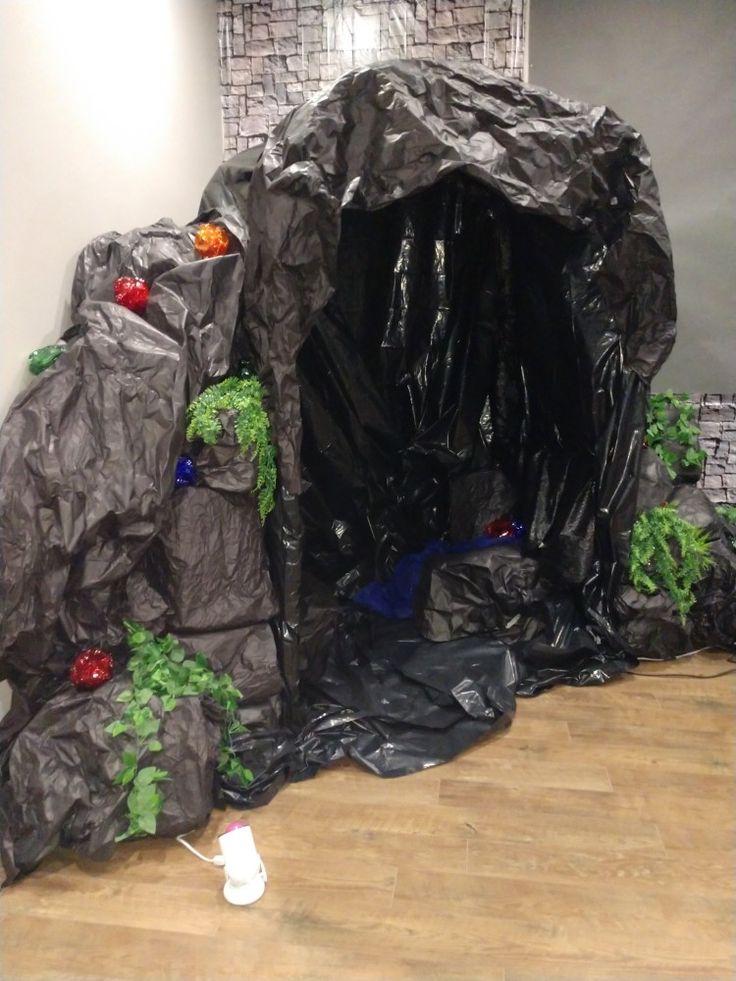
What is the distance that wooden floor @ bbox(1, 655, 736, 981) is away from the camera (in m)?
1.25

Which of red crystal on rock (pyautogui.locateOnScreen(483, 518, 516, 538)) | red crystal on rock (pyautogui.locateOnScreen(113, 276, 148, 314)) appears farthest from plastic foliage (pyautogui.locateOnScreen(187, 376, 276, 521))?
red crystal on rock (pyautogui.locateOnScreen(483, 518, 516, 538))

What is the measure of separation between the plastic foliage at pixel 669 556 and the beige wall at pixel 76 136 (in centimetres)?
175

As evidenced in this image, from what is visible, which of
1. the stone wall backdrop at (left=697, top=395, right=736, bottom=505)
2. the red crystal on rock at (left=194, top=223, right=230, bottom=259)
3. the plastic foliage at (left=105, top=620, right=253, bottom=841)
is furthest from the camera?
the stone wall backdrop at (left=697, top=395, right=736, bottom=505)

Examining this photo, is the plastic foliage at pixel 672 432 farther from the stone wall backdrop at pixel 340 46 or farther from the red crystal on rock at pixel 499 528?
the red crystal on rock at pixel 499 528

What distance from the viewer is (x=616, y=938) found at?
1272 millimetres

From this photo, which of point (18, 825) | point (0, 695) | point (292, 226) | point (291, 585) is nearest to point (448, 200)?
point (292, 226)

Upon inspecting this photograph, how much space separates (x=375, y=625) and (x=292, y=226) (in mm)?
1308

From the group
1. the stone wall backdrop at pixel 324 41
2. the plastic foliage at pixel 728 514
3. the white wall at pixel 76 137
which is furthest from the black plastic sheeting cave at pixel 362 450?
the stone wall backdrop at pixel 324 41

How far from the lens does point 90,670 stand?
154cm

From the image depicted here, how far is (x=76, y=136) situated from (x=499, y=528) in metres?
1.71

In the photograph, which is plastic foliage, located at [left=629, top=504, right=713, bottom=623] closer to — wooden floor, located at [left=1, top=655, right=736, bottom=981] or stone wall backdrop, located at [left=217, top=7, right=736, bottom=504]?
wooden floor, located at [left=1, top=655, right=736, bottom=981]

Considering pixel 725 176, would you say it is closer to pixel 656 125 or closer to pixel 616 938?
pixel 656 125

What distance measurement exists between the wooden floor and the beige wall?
1.10 metres

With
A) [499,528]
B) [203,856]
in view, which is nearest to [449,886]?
[203,856]
